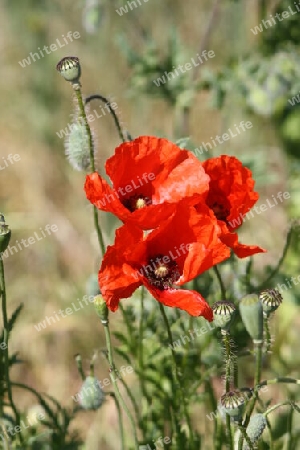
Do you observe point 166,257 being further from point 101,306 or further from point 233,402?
point 233,402

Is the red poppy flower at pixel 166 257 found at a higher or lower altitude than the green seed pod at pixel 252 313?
higher

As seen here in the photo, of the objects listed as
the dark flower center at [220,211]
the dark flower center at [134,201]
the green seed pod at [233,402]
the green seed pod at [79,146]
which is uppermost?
the green seed pod at [79,146]

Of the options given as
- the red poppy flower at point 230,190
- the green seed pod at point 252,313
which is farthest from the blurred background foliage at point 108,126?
the green seed pod at point 252,313

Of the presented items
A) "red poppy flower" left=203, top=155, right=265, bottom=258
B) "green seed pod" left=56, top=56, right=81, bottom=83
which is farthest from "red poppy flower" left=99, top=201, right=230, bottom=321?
"green seed pod" left=56, top=56, right=81, bottom=83

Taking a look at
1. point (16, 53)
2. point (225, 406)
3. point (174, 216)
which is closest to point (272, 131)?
point (16, 53)

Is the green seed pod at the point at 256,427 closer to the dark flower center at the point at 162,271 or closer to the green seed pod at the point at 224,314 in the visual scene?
the green seed pod at the point at 224,314

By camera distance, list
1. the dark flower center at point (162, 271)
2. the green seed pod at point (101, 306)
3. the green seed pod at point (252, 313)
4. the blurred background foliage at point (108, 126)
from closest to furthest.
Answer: the green seed pod at point (252, 313), the green seed pod at point (101, 306), the dark flower center at point (162, 271), the blurred background foliage at point (108, 126)

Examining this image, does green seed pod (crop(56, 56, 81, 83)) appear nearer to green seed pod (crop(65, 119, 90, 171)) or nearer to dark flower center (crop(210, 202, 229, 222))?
green seed pod (crop(65, 119, 90, 171))
